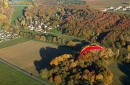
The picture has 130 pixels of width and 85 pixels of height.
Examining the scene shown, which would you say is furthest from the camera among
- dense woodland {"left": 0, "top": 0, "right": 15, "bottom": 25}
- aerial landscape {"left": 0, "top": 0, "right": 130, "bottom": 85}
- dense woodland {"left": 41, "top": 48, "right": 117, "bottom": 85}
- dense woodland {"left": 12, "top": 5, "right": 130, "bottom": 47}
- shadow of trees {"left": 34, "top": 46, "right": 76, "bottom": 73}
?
dense woodland {"left": 0, "top": 0, "right": 15, "bottom": 25}

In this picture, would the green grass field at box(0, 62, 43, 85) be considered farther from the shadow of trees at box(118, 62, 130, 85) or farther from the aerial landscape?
the shadow of trees at box(118, 62, 130, 85)

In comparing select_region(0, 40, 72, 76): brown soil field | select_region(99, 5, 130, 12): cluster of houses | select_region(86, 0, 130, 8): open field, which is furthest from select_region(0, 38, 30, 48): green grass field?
select_region(86, 0, 130, 8): open field

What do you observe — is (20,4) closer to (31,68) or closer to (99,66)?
(31,68)

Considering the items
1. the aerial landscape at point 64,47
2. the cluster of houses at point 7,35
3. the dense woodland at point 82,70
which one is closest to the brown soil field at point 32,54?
the aerial landscape at point 64,47

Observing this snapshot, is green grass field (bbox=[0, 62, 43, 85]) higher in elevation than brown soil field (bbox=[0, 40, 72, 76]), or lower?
lower

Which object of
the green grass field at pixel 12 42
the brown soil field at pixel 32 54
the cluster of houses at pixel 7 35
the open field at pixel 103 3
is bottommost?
the brown soil field at pixel 32 54

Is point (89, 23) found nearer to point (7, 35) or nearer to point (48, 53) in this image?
point (48, 53)

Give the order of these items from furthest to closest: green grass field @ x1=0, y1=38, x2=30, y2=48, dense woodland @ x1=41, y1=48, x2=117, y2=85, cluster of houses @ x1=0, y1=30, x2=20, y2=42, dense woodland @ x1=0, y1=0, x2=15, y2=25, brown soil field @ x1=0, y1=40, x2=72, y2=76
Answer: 1. dense woodland @ x1=0, y1=0, x2=15, y2=25
2. cluster of houses @ x1=0, y1=30, x2=20, y2=42
3. green grass field @ x1=0, y1=38, x2=30, y2=48
4. brown soil field @ x1=0, y1=40, x2=72, y2=76
5. dense woodland @ x1=41, y1=48, x2=117, y2=85

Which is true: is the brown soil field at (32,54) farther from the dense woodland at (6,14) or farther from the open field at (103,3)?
the open field at (103,3)
